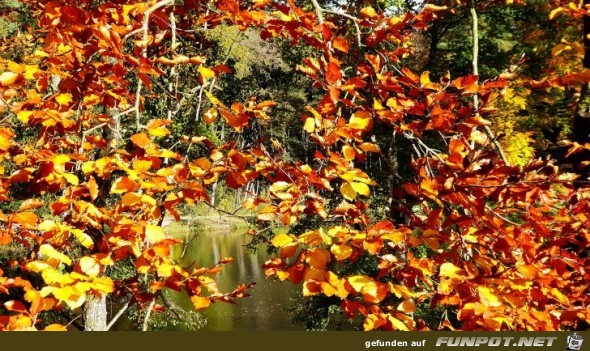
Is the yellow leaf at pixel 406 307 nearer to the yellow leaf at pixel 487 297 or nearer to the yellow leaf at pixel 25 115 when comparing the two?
the yellow leaf at pixel 487 297

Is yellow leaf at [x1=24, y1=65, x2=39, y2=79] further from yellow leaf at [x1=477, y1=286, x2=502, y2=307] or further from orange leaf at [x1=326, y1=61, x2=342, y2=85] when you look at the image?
yellow leaf at [x1=477, y1=286, x2=502, y2=307]

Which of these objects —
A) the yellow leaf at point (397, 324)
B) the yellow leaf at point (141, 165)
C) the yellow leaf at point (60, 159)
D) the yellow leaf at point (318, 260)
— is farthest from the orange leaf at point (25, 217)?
the yellow leaf at point (397, 324)

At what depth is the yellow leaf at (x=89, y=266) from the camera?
173cm

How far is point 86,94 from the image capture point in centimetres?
260

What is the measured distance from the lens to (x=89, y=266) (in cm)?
175

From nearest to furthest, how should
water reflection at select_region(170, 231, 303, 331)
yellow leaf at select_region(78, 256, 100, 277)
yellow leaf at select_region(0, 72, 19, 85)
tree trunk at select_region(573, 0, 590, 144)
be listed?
yellow leaf at select_region(78, 256, 100, 277) < yellow leaf at select_region(0, 72, 19, 85) < tree trunk at select_region(573, 0, 590, 144) < water reflection at select_region(170, 231, 303, 331)

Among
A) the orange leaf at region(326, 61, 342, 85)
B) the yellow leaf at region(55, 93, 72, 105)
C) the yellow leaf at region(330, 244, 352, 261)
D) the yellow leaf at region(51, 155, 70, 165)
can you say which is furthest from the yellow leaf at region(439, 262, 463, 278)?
the yellow leaf at region(55, 93, 72, 105)

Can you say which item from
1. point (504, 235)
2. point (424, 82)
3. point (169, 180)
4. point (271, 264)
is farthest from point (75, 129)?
point (504, 235)

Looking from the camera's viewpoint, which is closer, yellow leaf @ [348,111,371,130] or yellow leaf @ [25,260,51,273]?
yellow leaf @ [25,260,51,273]

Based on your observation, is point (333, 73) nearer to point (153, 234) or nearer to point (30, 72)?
point (153, 234)

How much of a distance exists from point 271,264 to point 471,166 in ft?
2.85

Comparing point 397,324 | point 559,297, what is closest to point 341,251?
point 397,324

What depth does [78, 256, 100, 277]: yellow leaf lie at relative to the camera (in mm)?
1732

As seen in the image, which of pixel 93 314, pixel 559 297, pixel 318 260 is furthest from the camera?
pixel 93 314
